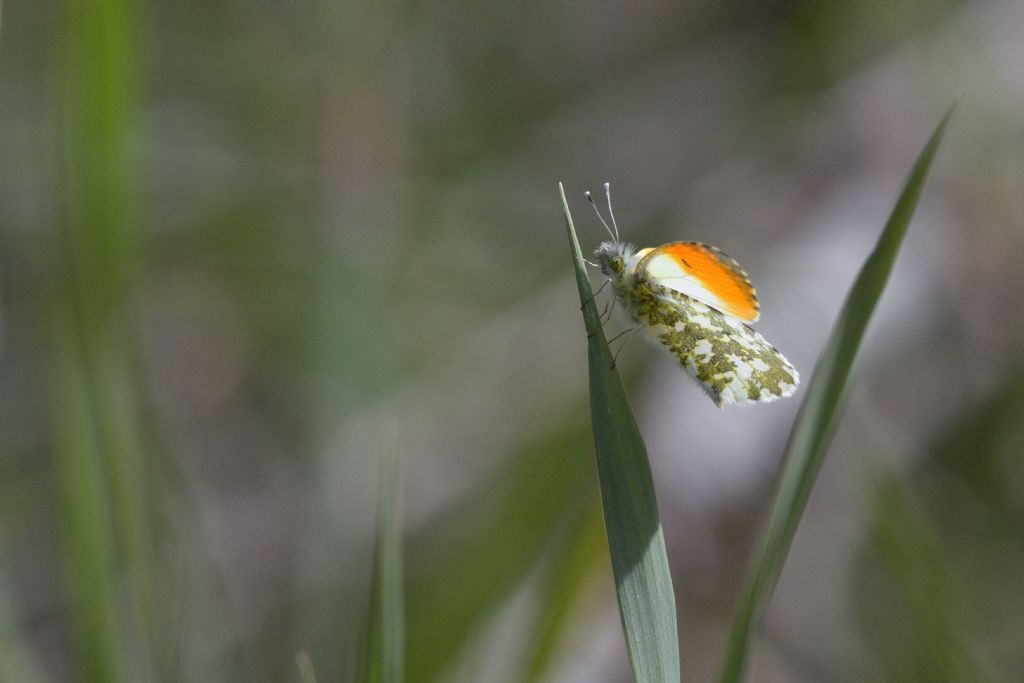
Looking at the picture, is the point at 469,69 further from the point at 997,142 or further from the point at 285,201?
the point at 997,142

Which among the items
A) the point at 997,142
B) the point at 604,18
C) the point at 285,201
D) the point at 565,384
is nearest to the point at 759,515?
the point at 565,384

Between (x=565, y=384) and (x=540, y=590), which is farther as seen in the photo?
(x=565, y=384)

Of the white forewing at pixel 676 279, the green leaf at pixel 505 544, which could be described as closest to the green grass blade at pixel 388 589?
the green leaf at pixel 505 544

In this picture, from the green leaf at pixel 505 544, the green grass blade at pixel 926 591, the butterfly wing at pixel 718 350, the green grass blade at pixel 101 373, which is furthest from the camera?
the butterfly wing at pixel 718 350

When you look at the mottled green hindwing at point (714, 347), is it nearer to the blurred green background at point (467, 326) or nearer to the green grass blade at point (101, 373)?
the blurred green background at point (467, 326)

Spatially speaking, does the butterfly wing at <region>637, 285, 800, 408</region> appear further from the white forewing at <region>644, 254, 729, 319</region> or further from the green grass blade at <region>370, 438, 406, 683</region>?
the green grass blade at <region>370, 438, 406, 683</region>

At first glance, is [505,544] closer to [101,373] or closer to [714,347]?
[714,347]
